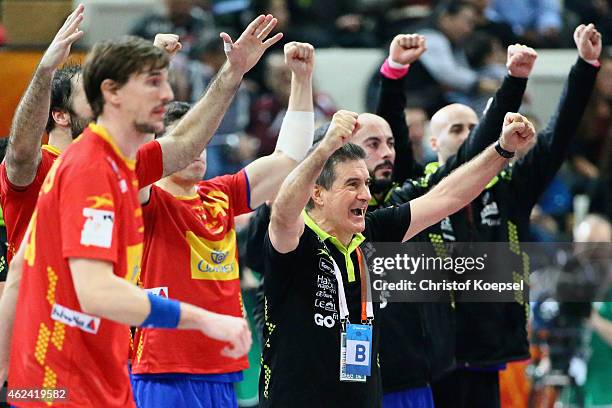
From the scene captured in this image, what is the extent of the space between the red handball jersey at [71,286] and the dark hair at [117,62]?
185mm

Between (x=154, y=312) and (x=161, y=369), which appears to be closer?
(x=154, y=312)

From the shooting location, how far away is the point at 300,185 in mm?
4828

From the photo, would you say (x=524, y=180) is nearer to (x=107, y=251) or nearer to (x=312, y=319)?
(x=312, y=319)

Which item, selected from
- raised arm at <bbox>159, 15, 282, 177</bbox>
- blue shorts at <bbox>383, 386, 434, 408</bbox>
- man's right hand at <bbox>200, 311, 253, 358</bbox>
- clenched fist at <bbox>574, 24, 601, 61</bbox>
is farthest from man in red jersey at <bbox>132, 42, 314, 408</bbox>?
clenched fist at <bbox>574, 24, 601, 61</bbox>

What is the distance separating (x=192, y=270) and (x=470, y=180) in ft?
4.90

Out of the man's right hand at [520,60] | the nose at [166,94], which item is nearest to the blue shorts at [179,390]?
the nose at [166,94]

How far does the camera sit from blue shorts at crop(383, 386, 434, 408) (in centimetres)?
657

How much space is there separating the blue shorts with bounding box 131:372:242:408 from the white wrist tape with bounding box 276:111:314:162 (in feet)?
4.05

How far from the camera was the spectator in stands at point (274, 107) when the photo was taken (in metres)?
12.8

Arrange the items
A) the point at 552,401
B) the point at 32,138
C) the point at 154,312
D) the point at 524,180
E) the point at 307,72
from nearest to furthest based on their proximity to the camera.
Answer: the point at 154,312 → the point at 32,138 → the point at 307,72 → the point at 524,180 → the point at 552,401

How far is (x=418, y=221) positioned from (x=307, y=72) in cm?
95

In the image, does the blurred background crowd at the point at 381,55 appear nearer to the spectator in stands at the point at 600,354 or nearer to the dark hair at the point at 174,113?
the spectator in stands at the point at 600,354

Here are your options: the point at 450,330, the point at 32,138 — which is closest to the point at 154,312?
the point at 32,138

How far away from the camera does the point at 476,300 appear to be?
737cm
